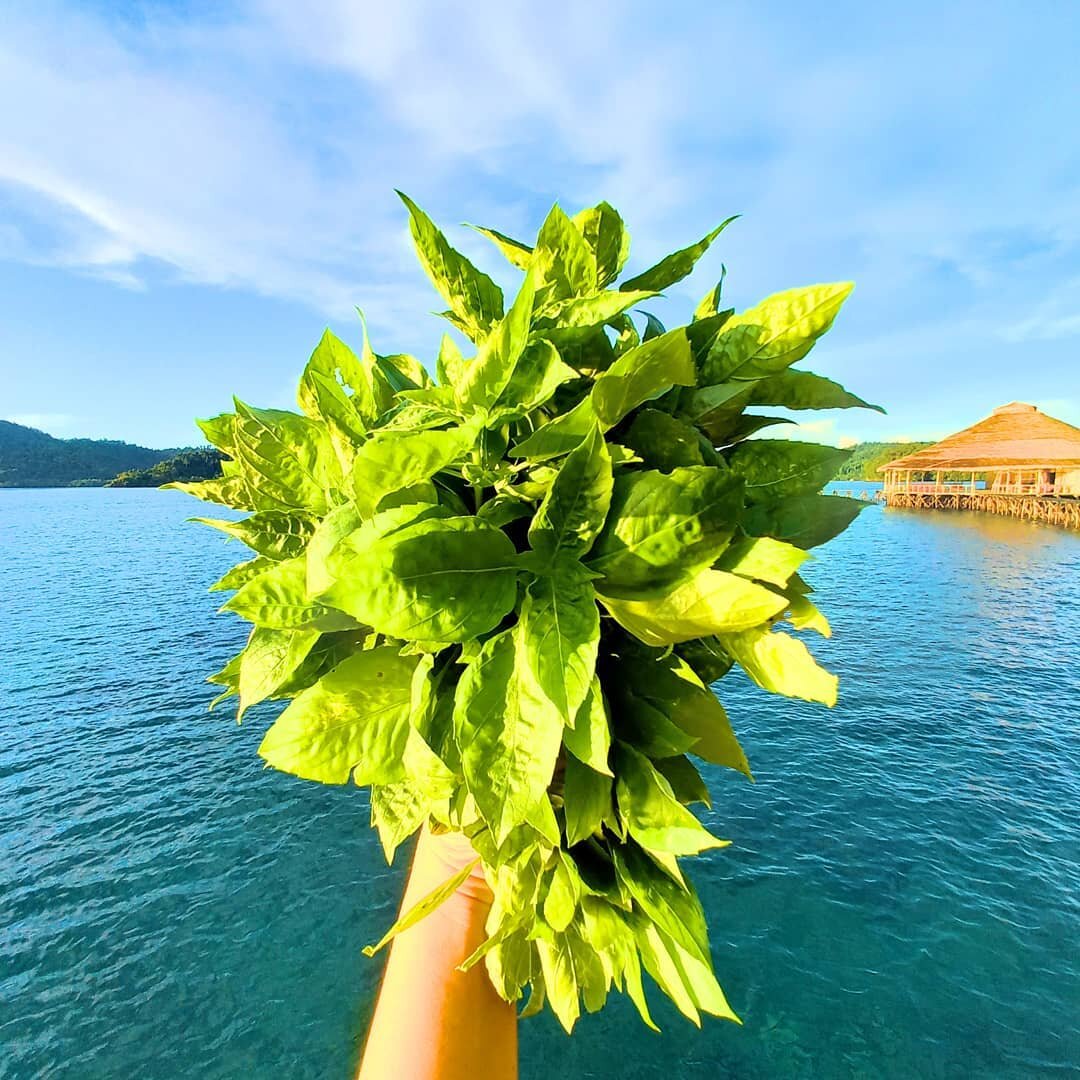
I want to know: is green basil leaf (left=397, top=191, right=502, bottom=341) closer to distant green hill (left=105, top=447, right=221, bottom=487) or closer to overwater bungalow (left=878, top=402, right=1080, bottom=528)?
overwater bungalow (left=878, top=402, right=1080, bottom=528)

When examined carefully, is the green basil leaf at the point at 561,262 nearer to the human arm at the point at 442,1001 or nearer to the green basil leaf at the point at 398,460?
the green basil leaf at the point at 398,460

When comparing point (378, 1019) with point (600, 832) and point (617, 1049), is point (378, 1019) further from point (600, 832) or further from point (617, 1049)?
point (617, 1049)

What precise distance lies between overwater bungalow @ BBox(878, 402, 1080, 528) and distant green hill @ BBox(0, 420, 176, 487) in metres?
101

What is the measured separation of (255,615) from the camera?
499mm

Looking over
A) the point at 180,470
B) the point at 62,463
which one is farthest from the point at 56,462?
the point at 180,470

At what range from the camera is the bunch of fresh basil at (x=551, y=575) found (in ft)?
1.44

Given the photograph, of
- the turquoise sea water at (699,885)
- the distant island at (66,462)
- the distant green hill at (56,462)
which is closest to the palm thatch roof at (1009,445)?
the turquoise sea water at (699,885)

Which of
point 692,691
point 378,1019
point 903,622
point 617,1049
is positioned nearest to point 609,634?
point 692,691

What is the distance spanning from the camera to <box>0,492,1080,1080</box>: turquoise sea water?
197 inches

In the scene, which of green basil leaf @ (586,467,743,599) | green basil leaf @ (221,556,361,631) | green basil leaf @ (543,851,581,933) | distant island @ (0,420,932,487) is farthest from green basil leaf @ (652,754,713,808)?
distant island @ (0,420,932,487)

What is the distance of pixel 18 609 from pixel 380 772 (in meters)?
21.4

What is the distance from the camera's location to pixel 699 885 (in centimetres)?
646

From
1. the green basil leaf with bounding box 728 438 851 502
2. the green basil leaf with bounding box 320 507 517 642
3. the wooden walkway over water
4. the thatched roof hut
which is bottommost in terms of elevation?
the wooden walkway over water

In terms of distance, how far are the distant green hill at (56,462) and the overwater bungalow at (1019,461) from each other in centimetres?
10119
